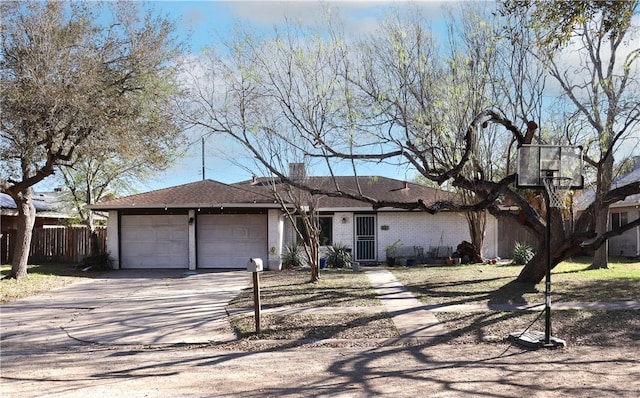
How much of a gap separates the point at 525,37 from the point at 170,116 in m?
10.0

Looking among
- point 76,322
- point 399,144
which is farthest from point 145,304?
point 399,144

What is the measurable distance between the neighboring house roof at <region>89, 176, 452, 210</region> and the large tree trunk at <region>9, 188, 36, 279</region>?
3.64m

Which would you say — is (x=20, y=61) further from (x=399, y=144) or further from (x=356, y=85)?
(x=399, y=144)

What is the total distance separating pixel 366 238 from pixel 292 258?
3956mm

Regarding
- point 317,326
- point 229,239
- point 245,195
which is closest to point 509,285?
point 317,326

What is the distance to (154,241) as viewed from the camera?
2309cm

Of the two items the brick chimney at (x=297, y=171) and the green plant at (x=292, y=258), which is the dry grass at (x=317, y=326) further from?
the green plant at (x=292, y=258)

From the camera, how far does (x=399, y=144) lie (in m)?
13.6

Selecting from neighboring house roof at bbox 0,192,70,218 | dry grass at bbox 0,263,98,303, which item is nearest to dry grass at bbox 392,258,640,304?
dry grass at bbox 0,263,98,303

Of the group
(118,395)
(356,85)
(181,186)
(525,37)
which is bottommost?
(118,395)

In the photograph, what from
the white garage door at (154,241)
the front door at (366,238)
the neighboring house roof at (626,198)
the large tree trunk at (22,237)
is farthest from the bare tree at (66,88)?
the neighboring house roof at (626,198)

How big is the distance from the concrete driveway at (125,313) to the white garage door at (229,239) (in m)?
4.17

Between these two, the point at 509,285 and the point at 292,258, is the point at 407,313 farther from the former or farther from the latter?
the point at 292,258

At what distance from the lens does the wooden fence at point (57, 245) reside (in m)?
26.2
